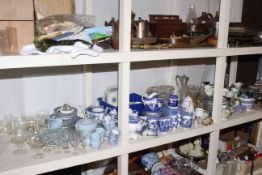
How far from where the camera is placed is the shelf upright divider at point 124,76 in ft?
3.53

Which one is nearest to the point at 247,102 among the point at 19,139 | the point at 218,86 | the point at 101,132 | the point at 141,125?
the point at 218,86

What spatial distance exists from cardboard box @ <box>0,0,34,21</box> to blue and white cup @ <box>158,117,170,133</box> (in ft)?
2.38

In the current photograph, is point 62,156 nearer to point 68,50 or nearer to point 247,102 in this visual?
point 68,50

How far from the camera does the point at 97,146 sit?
44.9 inches

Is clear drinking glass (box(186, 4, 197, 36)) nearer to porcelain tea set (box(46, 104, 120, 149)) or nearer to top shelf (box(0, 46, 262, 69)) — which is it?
top shelf (box(0, 46, 262, 69))

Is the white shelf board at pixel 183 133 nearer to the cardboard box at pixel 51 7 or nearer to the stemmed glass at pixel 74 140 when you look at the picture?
the stemmed glass at pixel 74 140

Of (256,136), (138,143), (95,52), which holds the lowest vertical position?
(256,136)

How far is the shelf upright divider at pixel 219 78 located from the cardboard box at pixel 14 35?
2.87 ft

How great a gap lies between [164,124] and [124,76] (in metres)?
0.35

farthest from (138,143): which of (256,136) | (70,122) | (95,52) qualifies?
(256,136)

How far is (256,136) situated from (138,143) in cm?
108

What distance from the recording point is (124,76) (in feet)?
3.71

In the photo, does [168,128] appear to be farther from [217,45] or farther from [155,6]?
[155,6]

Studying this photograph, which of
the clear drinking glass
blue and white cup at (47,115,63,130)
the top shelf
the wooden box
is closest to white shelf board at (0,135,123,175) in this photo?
blue and white cup at (47,115,63,130)
